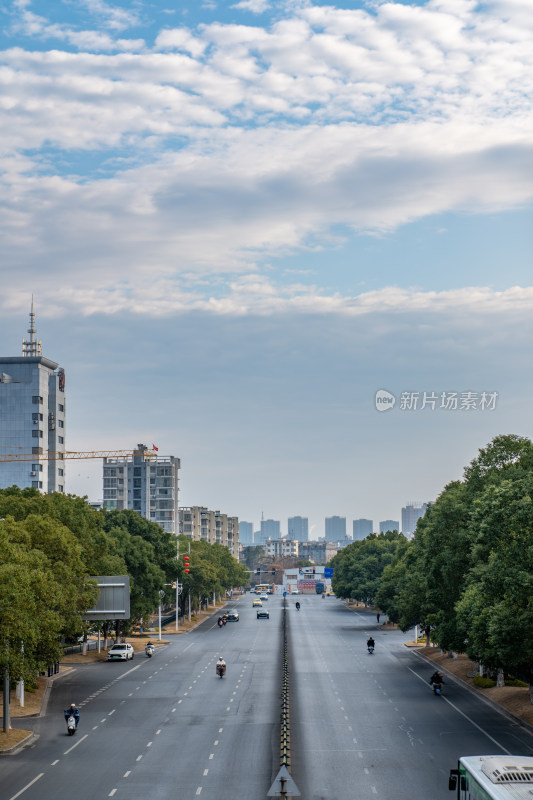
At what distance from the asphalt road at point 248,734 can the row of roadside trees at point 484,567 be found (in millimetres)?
3786

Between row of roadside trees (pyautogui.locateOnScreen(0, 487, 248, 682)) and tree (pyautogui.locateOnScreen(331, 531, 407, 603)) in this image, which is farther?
tree (pyautogui.locateOnScreen(331, 531, 407, 603))

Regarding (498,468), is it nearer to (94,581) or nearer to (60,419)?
(94,581)

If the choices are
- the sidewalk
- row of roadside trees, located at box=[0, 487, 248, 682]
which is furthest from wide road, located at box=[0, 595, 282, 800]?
row of roadside trees, located at box=[0, 487, 248, 682]

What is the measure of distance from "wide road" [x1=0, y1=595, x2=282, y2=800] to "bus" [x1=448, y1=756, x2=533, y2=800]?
30.3 feet

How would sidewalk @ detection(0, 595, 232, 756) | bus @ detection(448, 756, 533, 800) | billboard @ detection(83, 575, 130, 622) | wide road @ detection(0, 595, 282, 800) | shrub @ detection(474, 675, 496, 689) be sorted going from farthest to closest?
billboard @ detection(83, 575, 130, 622)
shrub @ detection(474, 675, 496, 689)
sidewalk @ detection(0, 595, 232, 756)
wide road @ detection(0, 595, 282, 800)
bus @ detection(448, 756, 533, 800)

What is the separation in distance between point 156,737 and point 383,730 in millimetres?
10041

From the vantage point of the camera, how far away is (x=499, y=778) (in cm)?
2377

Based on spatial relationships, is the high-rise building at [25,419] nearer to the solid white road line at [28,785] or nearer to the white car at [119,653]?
the white car at [119,653]

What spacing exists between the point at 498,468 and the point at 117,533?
46.9m

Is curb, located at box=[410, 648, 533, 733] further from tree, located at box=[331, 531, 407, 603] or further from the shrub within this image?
tree, located at box=[331, 531, 407, 603]

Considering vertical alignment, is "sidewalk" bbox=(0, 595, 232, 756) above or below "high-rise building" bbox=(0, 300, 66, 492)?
below

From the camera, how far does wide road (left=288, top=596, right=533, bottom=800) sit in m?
34.9

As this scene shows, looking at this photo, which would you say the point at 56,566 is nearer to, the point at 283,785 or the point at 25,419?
the point at 283,785

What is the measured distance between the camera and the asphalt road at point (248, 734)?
3488 centimetres
